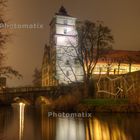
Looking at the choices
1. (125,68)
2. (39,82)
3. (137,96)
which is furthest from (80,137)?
(39,82)

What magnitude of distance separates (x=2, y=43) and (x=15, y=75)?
3.87 feet

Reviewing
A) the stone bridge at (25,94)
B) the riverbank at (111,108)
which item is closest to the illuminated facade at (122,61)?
the stone bridge at (25,94)

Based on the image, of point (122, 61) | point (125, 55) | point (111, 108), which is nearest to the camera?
point (111, 108)

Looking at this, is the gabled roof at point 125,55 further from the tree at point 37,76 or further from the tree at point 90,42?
the tree at point 90,42

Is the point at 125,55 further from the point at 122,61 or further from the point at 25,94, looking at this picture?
the point at 25,94

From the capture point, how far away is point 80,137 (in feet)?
48.1

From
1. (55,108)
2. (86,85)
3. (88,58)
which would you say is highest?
(88,58)

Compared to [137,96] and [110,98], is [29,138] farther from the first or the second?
[110,98]

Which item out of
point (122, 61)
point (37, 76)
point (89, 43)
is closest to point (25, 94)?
point (89, 43)

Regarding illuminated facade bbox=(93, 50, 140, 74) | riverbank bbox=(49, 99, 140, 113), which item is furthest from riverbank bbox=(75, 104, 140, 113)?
illuminated facade bbox=(93, 50, 140, 74)

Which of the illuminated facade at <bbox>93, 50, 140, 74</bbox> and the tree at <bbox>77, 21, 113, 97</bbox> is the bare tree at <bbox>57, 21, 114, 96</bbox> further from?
the illuminated facade at <bbox>93, 50, 140, 74</bbox>

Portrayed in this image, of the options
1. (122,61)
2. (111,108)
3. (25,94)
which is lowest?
(111,108)

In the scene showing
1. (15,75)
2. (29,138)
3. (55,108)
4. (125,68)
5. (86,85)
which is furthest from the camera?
(125,68)

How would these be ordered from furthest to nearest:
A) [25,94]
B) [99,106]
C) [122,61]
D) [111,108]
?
1. [122,61]
2. [25,94]
3. [99,106]
4. [111,108]
